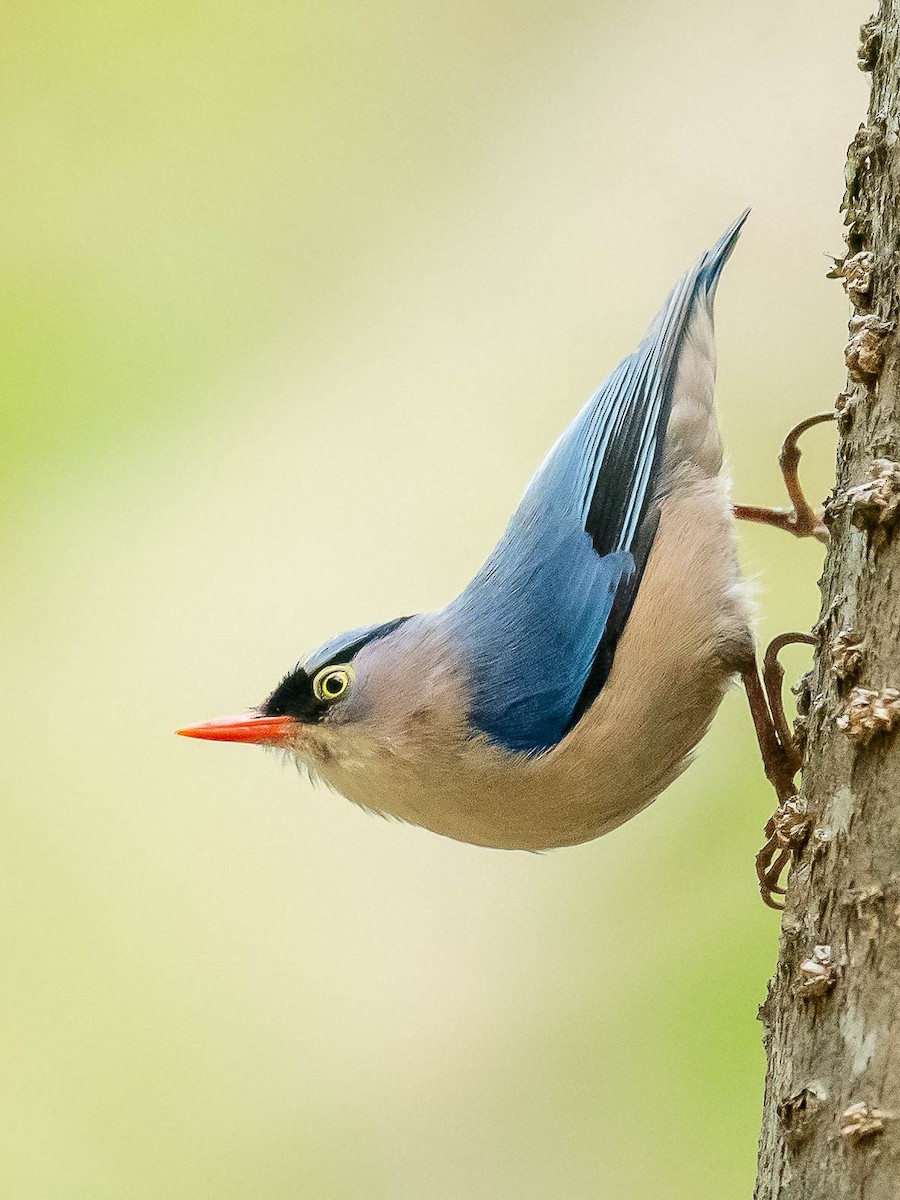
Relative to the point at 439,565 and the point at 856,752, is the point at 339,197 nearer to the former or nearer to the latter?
the point at 439,565

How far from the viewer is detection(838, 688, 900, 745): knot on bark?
4.07 feet

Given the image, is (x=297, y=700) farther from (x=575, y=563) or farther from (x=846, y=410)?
(x=846, y=410)

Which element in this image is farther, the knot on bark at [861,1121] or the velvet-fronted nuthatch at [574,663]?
the velvet-fronted nuthatch at [574,663]

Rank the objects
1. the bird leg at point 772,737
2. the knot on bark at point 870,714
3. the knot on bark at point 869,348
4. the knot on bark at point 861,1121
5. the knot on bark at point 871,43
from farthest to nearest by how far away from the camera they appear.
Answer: the bird leg at point 772,737 → the knot on bark at point 871,43 → the knot on bark at point 869,348 → the knot on bark at point 870,714 → the knot on bark at point 861,1121

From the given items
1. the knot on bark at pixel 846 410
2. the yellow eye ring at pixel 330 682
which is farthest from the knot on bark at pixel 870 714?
the yellow eye ring at pixel 330 682

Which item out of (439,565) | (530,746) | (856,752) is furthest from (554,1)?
(856,752)

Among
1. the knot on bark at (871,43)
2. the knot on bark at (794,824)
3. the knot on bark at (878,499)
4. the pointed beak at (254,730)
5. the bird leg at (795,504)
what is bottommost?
the knot on bark at (794,824)

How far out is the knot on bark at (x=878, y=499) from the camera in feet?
4.28

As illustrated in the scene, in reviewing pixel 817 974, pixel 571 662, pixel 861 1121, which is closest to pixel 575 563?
pixel 571 662

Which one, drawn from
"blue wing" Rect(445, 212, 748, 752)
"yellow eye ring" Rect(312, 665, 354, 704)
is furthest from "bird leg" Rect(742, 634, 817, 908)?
"yellow eye ring" Rect(312, 665, 354, 704)

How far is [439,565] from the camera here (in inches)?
112

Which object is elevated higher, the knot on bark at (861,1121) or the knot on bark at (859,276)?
the knot on bark at (859,276)

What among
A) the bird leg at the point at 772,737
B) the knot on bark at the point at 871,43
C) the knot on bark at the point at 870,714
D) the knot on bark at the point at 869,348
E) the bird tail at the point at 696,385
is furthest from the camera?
the bird tail at the point at 696,385

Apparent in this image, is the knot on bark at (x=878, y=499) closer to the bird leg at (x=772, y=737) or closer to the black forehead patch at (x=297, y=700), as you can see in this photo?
the bird leg at (x=772, y=737)
